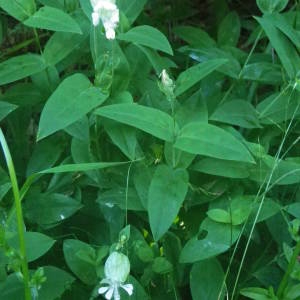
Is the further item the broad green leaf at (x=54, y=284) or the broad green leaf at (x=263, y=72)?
the broad green leaf at (x=263, y=72)

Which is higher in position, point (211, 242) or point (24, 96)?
Result: point (24, 96)

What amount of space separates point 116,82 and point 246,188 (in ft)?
1.05

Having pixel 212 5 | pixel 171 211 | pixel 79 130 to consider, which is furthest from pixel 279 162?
pixel 212 5

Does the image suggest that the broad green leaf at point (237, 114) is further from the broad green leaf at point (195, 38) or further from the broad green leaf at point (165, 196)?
the broad green leaf at point (195, 38)

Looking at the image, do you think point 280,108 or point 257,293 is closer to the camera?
point 257,293

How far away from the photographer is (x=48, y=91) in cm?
140

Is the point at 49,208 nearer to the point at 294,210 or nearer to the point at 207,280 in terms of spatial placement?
the point at 207,280

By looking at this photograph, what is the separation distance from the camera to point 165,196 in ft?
3.78

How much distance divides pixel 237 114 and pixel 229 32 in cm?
46

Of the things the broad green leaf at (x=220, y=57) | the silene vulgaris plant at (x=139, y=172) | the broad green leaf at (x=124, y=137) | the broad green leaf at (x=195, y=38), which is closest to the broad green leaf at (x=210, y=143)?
the silene vulgaris plant at (x=139, y=172)

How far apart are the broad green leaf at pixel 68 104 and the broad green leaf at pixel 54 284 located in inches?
8.9

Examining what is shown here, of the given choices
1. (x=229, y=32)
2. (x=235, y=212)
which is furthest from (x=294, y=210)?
(x=229, y=32)

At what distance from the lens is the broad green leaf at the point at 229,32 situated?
68.7 inches

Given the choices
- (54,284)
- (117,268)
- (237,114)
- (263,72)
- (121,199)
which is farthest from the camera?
(263,72)
